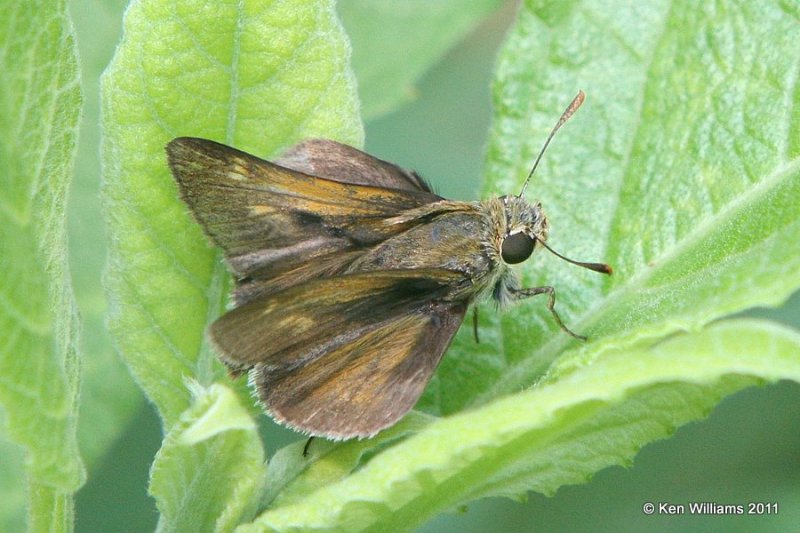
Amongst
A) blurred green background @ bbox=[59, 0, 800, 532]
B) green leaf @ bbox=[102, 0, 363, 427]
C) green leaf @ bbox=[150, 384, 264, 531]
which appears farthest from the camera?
blurred green background @ bbox=[59, 0, 800, 532]

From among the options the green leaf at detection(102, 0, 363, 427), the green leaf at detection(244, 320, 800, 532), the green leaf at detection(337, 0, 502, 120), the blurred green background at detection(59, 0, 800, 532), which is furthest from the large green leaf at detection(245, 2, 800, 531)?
the green leaf at detection(337, 0, 502, 120)

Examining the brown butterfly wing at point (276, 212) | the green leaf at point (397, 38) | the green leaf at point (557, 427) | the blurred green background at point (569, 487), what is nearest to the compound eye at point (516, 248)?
the brown butterfly wing at point (276, 212)

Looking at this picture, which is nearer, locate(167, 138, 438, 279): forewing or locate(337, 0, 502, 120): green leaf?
locate(167, 138, 438, 279): forewing

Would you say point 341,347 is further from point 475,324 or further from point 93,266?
point 93,266

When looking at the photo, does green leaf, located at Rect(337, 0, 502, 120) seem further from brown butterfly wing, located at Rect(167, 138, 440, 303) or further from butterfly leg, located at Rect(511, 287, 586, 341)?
butterfly leg, located at Rect(511, 287, 586, 341)

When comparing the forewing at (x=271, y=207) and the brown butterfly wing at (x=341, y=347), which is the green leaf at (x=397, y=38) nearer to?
the forewing at (x=271, y=207)

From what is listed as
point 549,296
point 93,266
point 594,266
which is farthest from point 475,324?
point 93,266

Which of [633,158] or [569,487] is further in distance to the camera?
[569,487]
